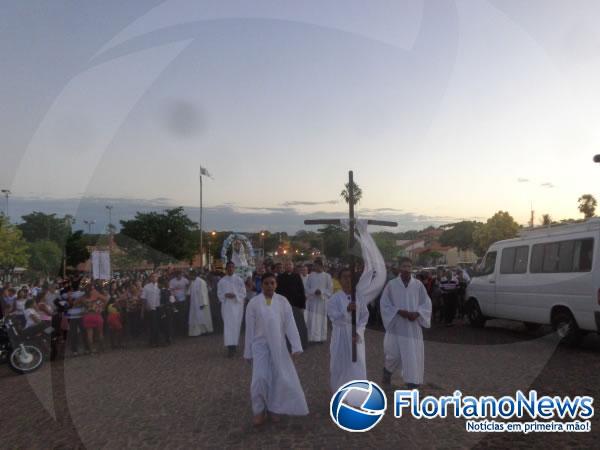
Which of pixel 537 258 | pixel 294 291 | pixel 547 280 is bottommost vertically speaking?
pixel 294 291

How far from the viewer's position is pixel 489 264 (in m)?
14.6

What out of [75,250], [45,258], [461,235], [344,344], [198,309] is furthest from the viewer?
[461,235]

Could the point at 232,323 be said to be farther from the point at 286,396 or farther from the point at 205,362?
the point at 286,396

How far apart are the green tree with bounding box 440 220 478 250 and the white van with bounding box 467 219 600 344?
271 ft

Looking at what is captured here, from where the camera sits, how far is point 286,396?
6227 mm

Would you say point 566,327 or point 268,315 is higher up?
point 268,315

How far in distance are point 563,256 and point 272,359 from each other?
24.9ft

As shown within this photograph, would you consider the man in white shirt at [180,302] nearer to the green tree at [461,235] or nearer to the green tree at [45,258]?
the green tree at [45,258]

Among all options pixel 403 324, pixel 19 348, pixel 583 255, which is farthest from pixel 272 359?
pixel 583 255

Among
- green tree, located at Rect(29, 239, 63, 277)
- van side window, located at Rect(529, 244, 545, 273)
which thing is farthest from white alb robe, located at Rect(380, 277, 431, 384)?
green tree, located at Rect(29, 239, 63, 277)

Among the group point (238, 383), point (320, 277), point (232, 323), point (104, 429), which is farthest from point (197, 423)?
point (320, 277)

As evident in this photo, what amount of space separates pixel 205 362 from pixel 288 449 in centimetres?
535

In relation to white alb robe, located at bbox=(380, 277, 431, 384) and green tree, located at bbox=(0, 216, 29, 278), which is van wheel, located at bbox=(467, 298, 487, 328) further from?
green tree, located at bbox=(0, 216, 29, 278)

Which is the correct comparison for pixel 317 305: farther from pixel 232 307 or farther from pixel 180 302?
pixel 180 302
